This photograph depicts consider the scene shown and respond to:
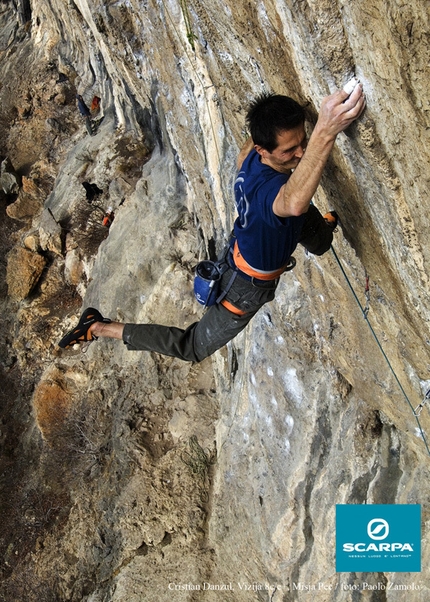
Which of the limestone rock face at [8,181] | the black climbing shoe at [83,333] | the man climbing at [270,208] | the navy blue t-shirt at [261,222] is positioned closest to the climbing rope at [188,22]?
the man climbing at [270,208]

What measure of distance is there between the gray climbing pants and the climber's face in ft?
1.99

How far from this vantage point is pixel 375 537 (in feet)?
13.8

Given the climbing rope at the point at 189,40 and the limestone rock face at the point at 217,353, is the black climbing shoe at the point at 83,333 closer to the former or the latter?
the limestone rock face at the point at 217,353

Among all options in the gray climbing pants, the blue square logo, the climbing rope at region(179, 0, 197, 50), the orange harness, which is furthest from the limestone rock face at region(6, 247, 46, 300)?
the blue square logo

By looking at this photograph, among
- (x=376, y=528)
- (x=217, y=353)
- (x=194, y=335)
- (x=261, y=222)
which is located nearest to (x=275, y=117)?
(x=261, y=222)

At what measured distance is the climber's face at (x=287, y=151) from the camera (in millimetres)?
2506

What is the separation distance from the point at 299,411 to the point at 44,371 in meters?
6.56

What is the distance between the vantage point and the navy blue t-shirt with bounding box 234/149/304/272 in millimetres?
2666

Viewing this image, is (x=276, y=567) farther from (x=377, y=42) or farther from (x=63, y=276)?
(x=63, y=276)

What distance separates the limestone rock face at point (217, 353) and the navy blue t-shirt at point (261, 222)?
1.26ft

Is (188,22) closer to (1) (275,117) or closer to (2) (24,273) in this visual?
(1) (275,117)

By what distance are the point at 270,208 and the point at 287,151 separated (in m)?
0.32

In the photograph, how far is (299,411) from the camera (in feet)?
15.4

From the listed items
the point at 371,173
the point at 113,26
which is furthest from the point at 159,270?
the point at 371,173
